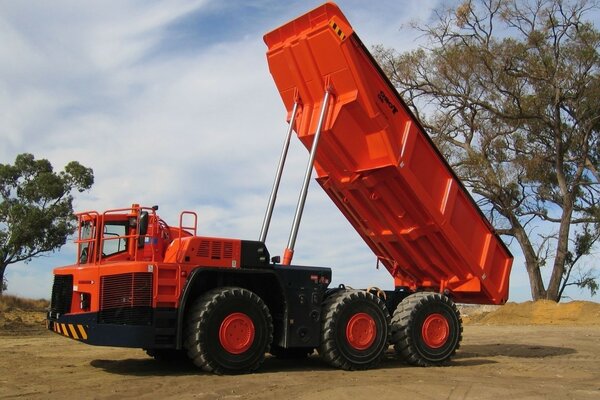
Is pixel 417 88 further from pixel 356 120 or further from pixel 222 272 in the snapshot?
pixel 222 272

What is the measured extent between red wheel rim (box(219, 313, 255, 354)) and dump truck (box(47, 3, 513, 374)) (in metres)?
0.01

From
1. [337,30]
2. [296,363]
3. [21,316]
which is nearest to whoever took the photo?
[337,30]

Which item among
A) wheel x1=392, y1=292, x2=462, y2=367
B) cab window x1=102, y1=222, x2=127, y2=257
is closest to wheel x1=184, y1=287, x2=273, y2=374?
cab window x1=102, y1=222, x2=127, y2=257

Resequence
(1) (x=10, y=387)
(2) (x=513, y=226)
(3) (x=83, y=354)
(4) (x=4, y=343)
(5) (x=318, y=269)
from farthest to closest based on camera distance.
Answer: (2) (x=513, y=226) < (4) (x=4, y=343) < (3) (x=83, y=354) < (5) (x=318, y=269) < (1) (x=10, y=387)

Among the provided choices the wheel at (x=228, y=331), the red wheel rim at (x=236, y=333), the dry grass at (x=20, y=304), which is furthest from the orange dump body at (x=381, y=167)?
the dry grass at (x=20, y=304)

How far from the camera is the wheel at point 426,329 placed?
10.3 meters

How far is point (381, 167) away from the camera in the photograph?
33.2 ft

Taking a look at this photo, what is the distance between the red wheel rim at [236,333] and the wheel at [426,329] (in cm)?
291

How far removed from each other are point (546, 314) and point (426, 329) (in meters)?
16.9

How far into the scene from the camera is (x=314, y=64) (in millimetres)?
9961

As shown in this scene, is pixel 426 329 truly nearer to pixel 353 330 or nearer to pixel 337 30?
pixel 353 330

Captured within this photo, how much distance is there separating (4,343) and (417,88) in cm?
2160

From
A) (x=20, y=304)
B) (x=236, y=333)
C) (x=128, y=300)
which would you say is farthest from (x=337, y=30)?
(x=20, y=304)

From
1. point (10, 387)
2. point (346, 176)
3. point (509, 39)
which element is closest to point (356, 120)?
point (346, 176)
